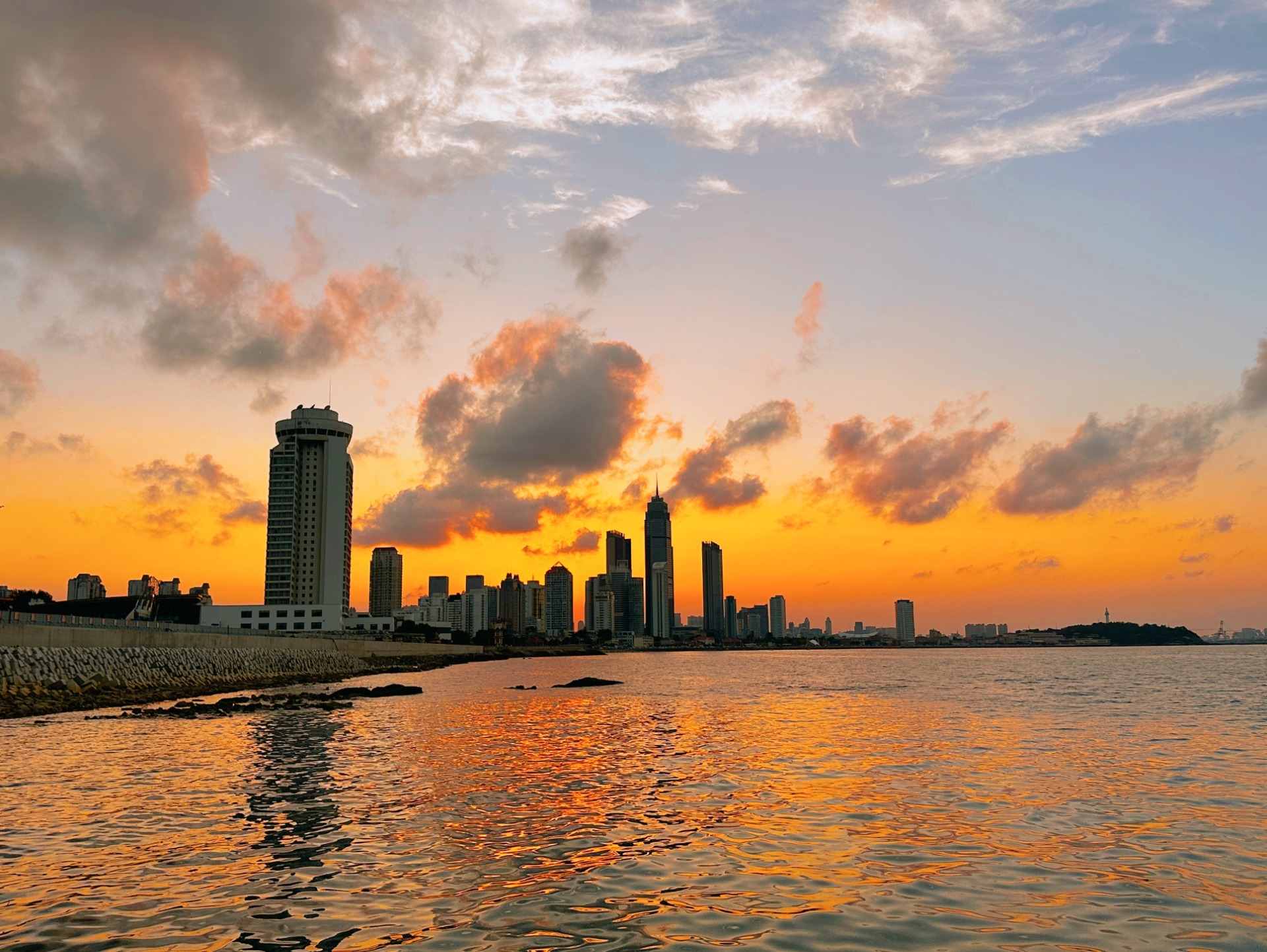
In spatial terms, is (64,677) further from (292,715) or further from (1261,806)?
(1261,806)

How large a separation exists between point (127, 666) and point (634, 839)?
6802cm

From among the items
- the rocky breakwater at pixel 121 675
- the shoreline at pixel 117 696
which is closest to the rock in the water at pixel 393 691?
the shoreline at pixel 117 696

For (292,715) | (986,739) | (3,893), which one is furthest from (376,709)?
(3,893)


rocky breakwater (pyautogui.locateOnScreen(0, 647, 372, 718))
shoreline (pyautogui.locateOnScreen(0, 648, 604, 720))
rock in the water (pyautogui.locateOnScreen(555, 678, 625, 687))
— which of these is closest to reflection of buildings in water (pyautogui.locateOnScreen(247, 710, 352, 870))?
shoreline (pyautogui.locateOnScreen(0, 648, 604, 720))

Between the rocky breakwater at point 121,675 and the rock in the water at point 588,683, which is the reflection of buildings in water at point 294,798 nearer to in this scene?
the rocky breakwater at point 121,675

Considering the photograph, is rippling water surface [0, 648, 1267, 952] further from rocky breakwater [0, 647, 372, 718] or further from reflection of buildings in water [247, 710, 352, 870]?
rocky breakwater [0, 647, 372, 718]

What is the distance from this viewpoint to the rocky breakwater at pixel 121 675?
54.4 meters

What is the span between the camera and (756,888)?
15078mm

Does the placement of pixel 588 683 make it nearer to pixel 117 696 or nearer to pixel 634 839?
pixel 117 696

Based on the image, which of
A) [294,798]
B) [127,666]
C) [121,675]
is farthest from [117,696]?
[294,798]

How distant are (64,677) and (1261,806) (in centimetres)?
6978

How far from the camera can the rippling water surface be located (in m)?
12.9

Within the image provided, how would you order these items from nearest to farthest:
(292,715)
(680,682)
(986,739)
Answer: (986,739)
(292,715)
(680,682)

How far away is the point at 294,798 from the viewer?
23.8 m
